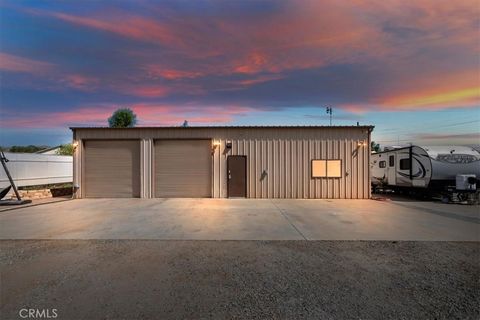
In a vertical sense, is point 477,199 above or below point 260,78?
below

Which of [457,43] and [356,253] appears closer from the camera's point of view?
[356,253]

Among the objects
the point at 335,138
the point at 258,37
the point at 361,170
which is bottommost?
the point at 361,170

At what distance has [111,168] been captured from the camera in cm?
1596

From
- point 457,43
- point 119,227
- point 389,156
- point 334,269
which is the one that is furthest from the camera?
point 389,156

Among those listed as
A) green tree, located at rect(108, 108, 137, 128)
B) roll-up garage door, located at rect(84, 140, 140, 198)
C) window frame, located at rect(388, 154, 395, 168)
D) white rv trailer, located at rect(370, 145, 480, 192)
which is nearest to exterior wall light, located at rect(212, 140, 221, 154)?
roll-up garage door, located at rect(84, 140, 140, 198)

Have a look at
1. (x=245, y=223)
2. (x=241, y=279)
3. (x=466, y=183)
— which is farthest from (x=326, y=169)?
(x=241, y=279)

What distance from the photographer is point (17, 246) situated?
597 cm

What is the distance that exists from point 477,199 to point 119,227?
15.5 metres

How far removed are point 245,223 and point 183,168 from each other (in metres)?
7.99

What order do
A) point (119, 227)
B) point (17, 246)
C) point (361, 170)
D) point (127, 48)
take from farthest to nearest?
point (361, 170), point (127, 48), point (119, 227), point (17, 246)

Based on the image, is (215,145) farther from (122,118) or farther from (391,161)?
(122,118)

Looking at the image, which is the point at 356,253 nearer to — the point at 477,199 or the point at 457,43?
the point at 457,43

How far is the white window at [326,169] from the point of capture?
15.2 meters

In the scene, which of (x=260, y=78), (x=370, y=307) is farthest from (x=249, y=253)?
(x=260, y=78)
